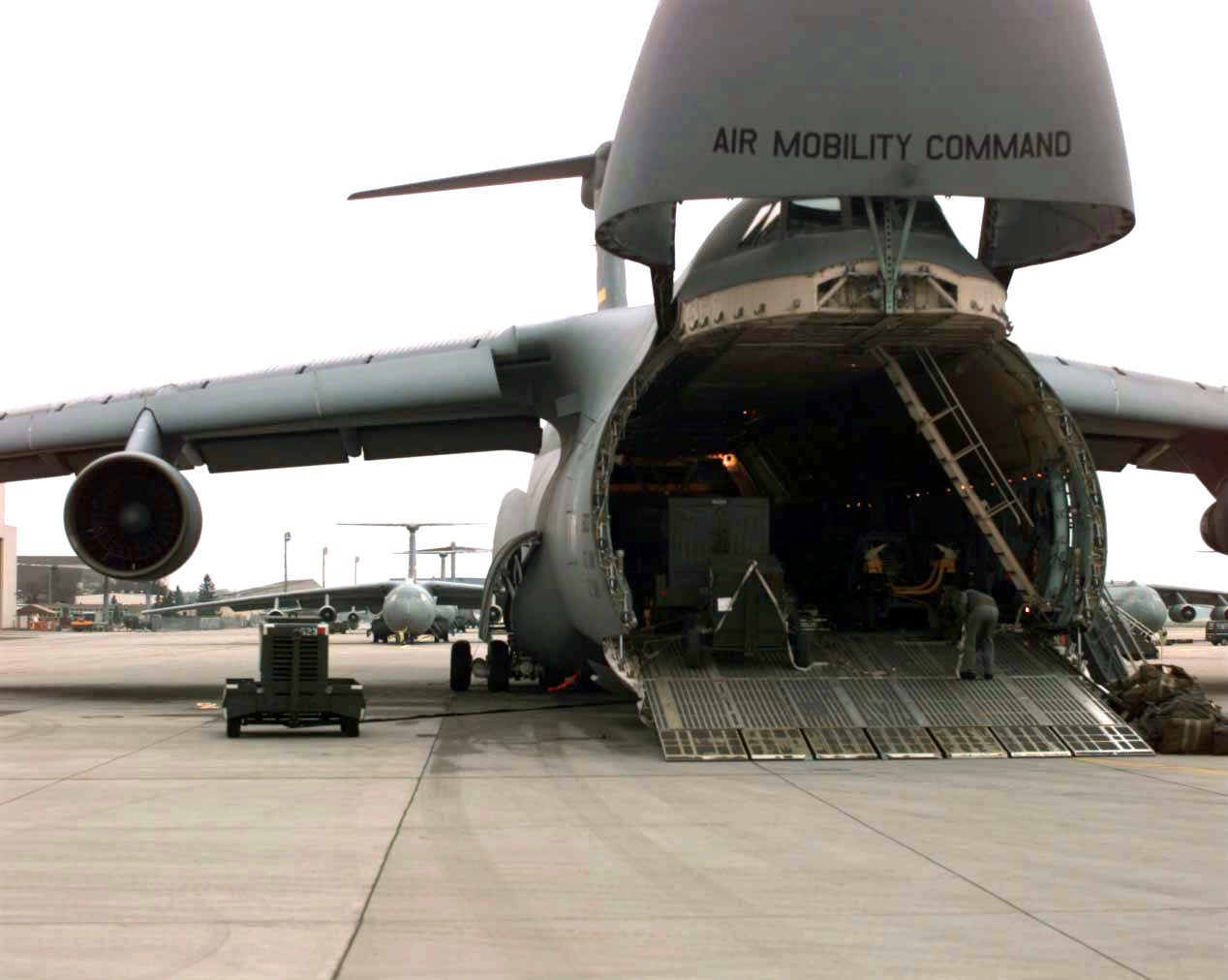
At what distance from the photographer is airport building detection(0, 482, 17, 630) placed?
76.8 m

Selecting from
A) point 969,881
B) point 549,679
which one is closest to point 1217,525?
point 549,679

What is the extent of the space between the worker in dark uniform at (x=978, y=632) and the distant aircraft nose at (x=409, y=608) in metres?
35.3

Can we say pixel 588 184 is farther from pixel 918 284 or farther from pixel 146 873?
pixel 146 873

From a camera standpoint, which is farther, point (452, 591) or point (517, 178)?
point (452, 591)

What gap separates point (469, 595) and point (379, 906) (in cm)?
5296

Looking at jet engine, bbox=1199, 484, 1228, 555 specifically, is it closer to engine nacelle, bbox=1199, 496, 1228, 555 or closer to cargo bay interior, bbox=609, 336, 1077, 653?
engine nacelle, bbox=1199, 496, 1228, 555

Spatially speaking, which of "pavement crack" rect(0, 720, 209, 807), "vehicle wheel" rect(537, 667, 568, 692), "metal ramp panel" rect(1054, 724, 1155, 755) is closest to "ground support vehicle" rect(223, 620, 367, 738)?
"pavement crack" rect(0, 720, 209, 807)

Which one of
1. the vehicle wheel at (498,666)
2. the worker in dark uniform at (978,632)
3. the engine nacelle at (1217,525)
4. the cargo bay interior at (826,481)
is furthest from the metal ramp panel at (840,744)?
the vehicle wheel at (498,666)

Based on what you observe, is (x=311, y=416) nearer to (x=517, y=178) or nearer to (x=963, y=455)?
(x=517, y=178)

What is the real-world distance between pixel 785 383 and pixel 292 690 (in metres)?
5.68

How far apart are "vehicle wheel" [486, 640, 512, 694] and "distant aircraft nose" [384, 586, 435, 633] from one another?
2768 cm

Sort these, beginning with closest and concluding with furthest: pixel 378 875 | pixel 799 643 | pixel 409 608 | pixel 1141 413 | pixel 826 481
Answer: pixel 378 875 < pixel 799 643 < pixel 1141 413 < pixel 826 481 < pixel 409 608

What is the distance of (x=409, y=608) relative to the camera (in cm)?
4622

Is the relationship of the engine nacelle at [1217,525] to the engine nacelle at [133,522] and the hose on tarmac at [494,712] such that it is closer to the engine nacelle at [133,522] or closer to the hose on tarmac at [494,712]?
the hose on tarmac at [494,712]
